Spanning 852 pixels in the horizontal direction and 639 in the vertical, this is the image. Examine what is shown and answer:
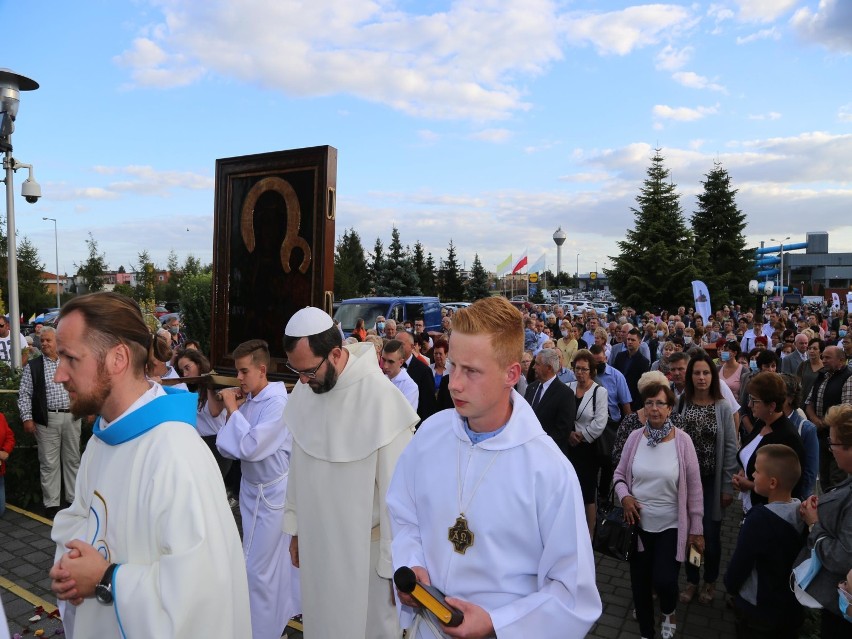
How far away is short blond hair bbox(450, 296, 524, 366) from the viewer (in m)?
2.12

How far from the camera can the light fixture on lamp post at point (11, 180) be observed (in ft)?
26.7

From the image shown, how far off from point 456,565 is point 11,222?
10.3m

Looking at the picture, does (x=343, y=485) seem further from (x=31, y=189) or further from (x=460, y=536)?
(x=31, y=189)

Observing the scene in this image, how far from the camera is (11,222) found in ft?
31.5

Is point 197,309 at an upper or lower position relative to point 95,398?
lower

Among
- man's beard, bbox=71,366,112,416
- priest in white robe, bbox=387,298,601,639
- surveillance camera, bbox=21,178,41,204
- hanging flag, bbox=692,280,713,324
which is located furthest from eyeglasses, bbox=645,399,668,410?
hanging flag, bbox=692,280,713,324

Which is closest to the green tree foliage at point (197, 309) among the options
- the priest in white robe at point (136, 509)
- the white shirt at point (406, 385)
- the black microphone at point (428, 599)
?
the white shirt at point (406, 385)

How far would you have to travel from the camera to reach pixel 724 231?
1629 inches

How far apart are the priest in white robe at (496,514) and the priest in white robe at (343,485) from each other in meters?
1.44

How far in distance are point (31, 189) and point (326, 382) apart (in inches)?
364

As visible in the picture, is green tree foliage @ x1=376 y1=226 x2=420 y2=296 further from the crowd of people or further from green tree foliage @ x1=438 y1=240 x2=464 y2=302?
the crowd of people

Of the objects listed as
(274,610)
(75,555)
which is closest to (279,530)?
(274,610)

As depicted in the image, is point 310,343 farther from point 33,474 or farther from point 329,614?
point 33,474

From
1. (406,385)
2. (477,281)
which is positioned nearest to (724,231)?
(477,281)
